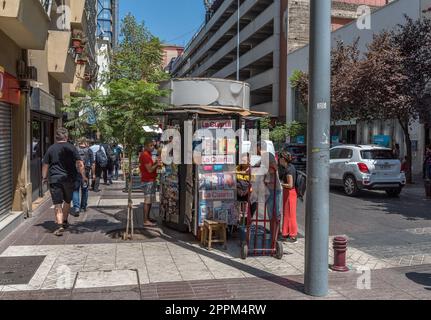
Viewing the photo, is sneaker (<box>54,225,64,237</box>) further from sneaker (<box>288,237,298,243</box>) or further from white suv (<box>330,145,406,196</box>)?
white suv (<box>330,145,406,196</box>)

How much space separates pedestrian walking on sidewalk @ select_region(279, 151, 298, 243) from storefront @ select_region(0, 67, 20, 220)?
5244 millimetres

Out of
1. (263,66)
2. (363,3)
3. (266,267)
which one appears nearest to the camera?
(266,267)

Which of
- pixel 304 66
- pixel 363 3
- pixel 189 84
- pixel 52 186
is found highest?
pixel 363 3

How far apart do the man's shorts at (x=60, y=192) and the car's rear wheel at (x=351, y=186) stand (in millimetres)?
9827

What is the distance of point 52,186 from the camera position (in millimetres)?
9094

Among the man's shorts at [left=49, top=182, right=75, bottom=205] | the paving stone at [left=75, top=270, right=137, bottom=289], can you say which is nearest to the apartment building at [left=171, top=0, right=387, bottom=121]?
the man's shorts at [left=49, top=182, right=75, bottom=205]

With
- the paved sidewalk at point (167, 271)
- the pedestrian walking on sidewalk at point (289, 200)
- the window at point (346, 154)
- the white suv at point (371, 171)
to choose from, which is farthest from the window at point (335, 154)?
the paved sidewalk at point (167, 271)

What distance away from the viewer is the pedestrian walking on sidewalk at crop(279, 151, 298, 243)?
28.8ft

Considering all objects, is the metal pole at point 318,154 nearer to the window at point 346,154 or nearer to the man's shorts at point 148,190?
the man's shorts at point 148,190

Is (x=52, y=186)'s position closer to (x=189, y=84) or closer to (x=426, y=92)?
(x=189, y=84)
